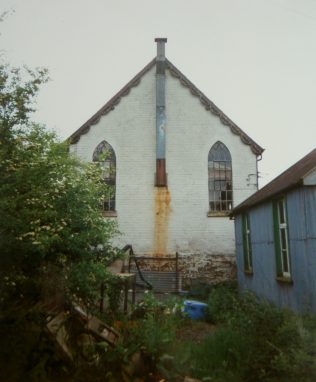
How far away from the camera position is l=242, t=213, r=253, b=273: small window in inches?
524

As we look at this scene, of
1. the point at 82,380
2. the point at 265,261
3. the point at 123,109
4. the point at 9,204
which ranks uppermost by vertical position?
the point at 123,109

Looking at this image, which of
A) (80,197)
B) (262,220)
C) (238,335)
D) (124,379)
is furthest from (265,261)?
(124,379)

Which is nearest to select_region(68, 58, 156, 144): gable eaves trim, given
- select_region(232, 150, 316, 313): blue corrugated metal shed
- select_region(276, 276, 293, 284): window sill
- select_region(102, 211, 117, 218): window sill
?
select_region(102, 211, 117, 218): window sill

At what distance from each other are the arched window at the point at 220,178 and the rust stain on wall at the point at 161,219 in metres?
2.14

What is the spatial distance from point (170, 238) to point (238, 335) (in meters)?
11.8

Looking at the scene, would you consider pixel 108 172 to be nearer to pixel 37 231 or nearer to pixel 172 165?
pixel 172 165

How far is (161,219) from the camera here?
59.3 ft

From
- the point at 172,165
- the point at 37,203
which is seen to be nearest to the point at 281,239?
the point at 37,203

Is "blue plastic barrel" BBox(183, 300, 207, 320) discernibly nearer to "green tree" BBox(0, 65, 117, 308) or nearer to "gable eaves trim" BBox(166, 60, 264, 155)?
"green tree" BBox(0, 65, 117, 308)

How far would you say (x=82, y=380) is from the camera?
5.43 metres

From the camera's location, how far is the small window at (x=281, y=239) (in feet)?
31.9

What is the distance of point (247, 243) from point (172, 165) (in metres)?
6.41

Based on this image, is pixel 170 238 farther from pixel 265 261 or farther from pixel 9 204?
pixel 9 204

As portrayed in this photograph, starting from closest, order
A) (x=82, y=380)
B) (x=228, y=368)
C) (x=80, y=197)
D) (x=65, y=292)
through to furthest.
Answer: (x=82, y=380) < (x=228, y=368) < (x=65, y=292) < (x=80, y=197)
